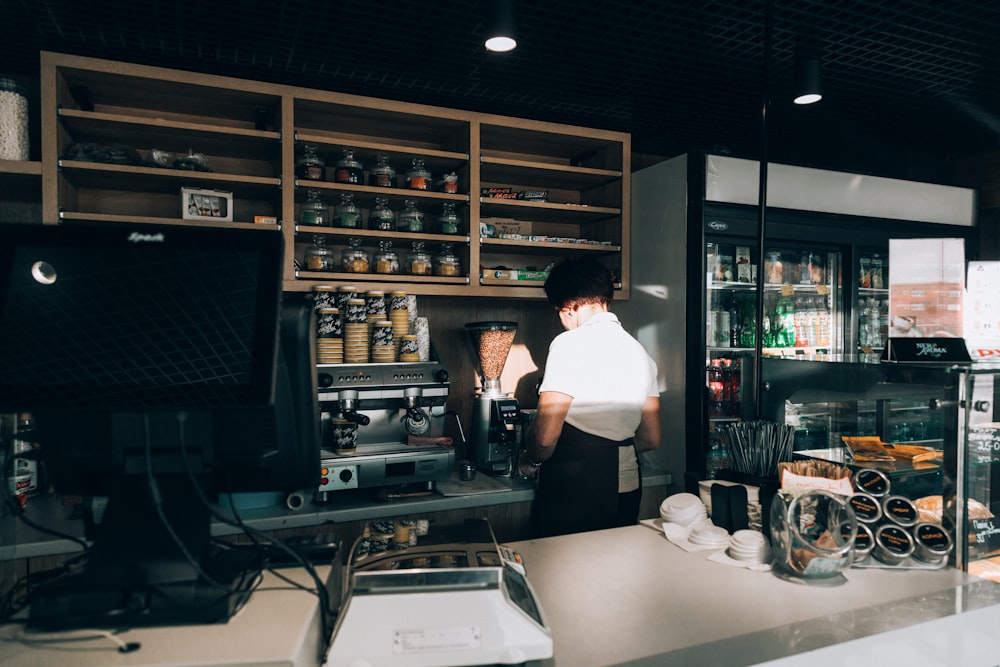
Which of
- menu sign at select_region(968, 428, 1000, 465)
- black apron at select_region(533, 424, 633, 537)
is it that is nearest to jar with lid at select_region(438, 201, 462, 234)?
black apron at select_region(533, 424, 633, 537)

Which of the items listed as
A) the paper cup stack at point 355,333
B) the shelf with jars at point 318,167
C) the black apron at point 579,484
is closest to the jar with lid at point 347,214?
the shelf with jars at point 318,167

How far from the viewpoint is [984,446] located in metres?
1.61

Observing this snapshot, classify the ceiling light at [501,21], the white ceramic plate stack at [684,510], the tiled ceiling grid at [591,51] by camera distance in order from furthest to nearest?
the tiled ceiling grid at [591,51], the ceiling light at [501,21], the white ceramic plate stack at [684,510]

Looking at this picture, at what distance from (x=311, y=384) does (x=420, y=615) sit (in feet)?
1.34

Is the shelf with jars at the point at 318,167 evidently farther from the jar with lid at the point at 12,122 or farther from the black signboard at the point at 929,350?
the black signboard at the point at 929,350

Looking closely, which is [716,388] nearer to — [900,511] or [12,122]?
[900,511]

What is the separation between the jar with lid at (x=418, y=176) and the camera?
2.96 meters

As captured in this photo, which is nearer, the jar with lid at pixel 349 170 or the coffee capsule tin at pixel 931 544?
the coffee capsule tin at pixel 931 544

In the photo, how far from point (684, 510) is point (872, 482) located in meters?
0.46

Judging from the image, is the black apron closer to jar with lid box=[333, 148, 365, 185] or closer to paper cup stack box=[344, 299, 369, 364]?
paper cup stack box=[344, 299, 369, 364]

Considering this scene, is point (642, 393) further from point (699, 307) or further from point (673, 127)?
point (673, 127)

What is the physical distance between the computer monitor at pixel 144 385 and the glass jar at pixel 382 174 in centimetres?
206

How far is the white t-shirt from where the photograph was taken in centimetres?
230

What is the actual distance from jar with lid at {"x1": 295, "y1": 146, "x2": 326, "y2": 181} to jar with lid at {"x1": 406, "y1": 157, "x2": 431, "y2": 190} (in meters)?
0.41
